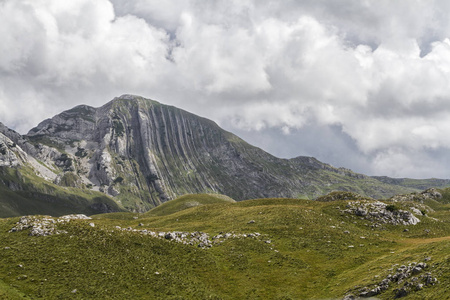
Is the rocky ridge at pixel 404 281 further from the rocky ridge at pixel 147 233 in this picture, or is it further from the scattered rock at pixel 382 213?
the scattered rock at pixel 382 213

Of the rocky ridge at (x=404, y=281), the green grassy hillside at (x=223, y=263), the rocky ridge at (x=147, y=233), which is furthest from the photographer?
the rocky ridge at (x=147, y=233)

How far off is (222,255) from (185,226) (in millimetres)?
30620

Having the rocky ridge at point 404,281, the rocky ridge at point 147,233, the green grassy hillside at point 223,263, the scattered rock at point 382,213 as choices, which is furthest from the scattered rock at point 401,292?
the scattered rock at point 382,213

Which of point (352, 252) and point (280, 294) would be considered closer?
point (280, 294)

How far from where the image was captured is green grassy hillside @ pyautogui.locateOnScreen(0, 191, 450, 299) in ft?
137

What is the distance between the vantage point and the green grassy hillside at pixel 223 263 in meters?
41.7

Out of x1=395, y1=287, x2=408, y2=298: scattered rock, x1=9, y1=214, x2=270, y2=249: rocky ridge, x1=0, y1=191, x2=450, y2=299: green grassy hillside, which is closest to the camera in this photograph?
x1=395, y1=287, x2=408, y2=298: scattered rock

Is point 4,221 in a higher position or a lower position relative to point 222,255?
higher

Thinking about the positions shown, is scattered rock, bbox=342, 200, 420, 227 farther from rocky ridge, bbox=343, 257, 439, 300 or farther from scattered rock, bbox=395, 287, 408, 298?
scattered rock, bbox=395, 287, 408, 298

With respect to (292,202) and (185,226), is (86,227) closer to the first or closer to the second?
(185,226)

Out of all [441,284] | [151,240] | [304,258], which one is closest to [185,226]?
[151,240]

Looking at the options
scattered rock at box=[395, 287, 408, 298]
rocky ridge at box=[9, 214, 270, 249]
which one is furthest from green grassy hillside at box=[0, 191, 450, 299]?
rocky ridge at box=[9, 214, 270, 249]

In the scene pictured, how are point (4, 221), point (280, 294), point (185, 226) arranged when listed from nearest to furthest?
point (280, 294) < point (4, 221) < point (185, 226)

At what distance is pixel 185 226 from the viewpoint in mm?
87250
